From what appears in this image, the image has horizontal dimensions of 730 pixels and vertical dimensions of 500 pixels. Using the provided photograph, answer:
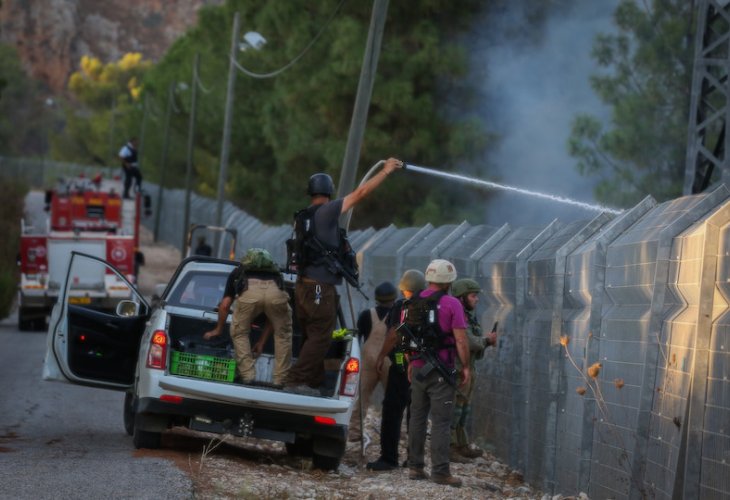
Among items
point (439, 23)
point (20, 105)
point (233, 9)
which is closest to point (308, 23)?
point (439, 23)

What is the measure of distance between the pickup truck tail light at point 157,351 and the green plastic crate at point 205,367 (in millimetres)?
119

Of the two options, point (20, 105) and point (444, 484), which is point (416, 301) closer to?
point (444, 484)

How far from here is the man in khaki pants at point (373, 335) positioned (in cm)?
1307

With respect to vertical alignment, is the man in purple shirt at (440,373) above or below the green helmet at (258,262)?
below

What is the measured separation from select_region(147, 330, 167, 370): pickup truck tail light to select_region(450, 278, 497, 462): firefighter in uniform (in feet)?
7.54

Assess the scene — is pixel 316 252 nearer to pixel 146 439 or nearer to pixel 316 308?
pixel 316 308

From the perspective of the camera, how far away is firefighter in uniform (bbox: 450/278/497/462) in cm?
1207

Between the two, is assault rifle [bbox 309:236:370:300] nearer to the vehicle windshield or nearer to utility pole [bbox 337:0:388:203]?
the vehicle windshield

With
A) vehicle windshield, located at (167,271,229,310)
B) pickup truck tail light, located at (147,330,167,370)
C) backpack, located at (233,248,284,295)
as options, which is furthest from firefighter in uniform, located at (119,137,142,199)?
pickup truck tail light, located at (147,330,167,370)

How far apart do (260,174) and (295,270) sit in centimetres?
4033

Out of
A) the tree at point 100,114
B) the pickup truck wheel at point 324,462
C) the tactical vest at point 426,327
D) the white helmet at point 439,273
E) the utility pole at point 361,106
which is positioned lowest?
the pickup truck wheel at point 324,462

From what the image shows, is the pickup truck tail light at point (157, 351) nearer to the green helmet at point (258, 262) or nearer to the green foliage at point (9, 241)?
the green helmet at point (258, 262)

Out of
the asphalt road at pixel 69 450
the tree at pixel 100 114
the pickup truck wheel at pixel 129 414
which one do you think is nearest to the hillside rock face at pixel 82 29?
the tree at pixel 100 114

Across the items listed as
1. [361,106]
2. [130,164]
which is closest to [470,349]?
[361,106]
